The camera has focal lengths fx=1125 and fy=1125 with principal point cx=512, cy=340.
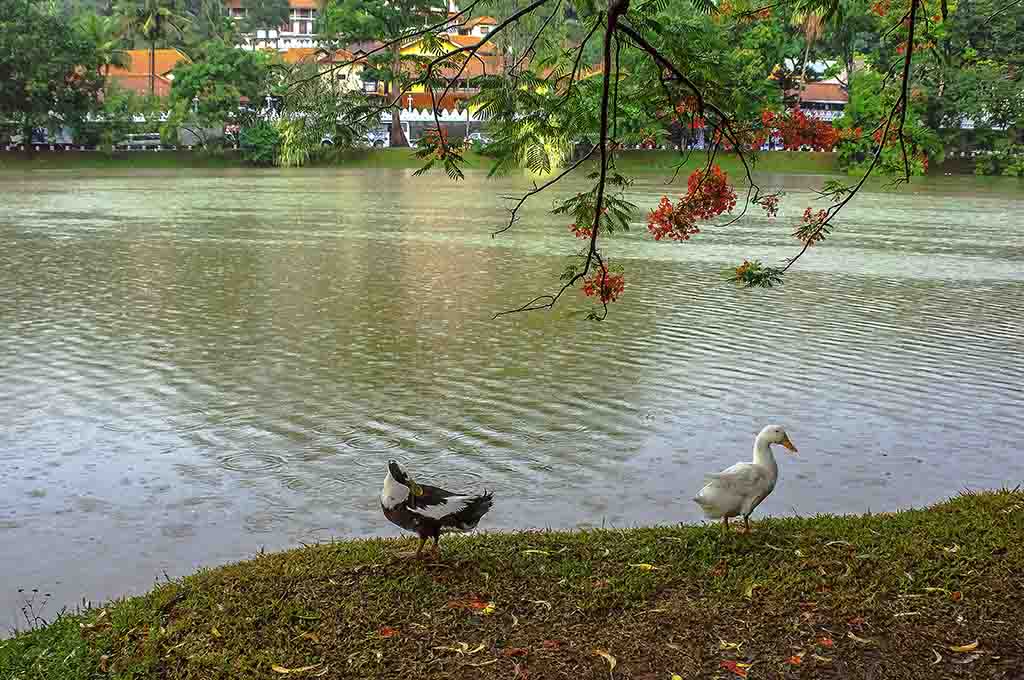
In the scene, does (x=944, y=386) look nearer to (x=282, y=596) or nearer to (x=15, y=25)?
(x=282, y=596)

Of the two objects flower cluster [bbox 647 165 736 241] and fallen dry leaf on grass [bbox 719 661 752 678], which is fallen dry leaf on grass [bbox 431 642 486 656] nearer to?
fallen dry leaf on grass [bbox 719 661 752 678]

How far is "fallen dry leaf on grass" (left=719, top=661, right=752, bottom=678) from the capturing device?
12.8ft

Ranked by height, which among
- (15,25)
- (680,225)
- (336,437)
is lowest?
(336,437)

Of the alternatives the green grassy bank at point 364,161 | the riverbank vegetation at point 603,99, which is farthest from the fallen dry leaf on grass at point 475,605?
the green grassy bank at point 364,161

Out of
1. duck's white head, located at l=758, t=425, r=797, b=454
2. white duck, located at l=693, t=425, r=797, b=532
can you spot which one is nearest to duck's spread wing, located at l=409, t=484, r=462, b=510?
white duck, located at l=693, t=425, r=797, b=532

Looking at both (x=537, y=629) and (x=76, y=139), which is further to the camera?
(x=76, y=139)

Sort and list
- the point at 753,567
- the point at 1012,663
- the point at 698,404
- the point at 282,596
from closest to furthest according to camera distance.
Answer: the point at 1012,663 → the point at 282,596 → the point at 753,567 → the point at 698,404

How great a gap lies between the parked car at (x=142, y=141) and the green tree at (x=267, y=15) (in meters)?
27.2

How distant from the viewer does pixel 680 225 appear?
18.9 feet

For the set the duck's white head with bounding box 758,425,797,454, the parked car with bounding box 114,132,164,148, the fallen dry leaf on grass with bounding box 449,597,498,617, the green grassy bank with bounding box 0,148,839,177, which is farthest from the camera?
the parked car with bounding box 114,132,164,148

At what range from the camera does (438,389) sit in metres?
9.66

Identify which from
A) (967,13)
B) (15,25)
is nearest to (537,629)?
(967,13)

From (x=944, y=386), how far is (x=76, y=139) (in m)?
50.6

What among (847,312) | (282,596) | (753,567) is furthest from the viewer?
(847,312)
